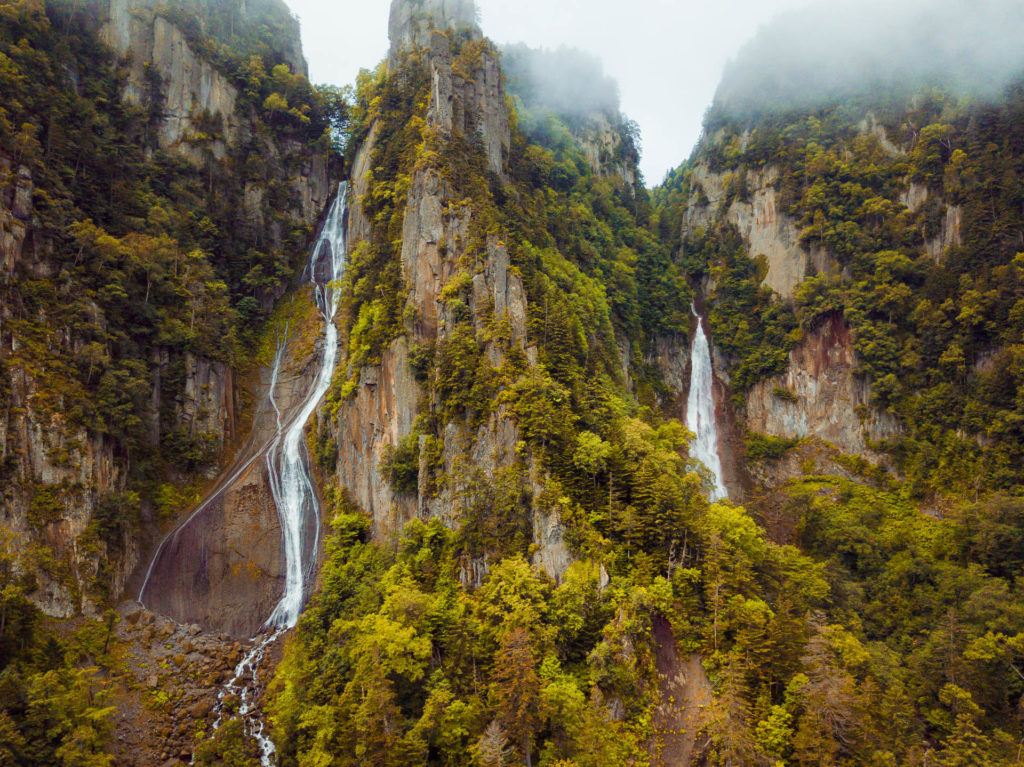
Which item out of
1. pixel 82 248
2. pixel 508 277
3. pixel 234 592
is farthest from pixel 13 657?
pixel 508 277

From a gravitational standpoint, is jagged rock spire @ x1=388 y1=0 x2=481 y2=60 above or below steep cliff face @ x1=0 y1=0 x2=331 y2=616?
above

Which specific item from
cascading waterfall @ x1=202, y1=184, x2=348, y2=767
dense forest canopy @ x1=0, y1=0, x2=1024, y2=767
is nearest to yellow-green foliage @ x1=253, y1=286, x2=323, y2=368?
cascading waterfall @ x1=202, y1=184, x2=348, y2=767

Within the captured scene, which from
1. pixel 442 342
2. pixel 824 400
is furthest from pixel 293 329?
pixel 824 400

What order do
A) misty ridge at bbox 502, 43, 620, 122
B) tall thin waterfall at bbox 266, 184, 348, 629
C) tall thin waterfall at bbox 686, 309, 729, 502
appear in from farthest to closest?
misty ridge at bbox 502, 43, 620, 122 < tall thin waterfall at bbox 686, 309, 729, 502 < tall thin waterfall at bbox 266, 184, 348, 629

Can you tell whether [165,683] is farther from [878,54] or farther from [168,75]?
[878,54]

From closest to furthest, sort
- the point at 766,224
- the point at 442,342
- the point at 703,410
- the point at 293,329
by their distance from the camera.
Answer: the point at 442,342 → the point at 293,329 → the point at 703,410 → the point at 766,224

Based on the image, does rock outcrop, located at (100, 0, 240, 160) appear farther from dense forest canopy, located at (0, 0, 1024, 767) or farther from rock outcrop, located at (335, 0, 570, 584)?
rock outcrop, located at (335, 0, 570, 584)

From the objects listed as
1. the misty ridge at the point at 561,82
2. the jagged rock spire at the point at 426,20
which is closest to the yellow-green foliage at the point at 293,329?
the jagged rock spire at the point at 426,20
